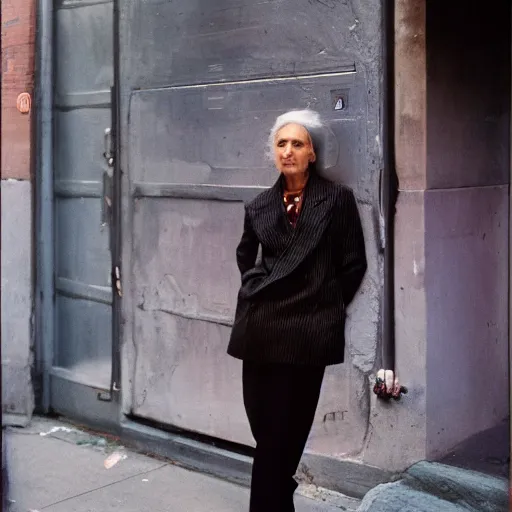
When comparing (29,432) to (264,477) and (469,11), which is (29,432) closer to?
(264,477)

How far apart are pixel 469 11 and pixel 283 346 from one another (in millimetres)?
1927

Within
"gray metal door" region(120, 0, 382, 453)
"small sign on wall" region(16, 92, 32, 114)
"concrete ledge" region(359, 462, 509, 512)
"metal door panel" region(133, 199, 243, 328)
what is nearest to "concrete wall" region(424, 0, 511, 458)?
"concrete ledge" region(359, 462, 509, 512)

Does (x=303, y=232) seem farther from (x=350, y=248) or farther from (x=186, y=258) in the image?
(x=186, y=258)

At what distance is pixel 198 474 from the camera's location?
5191mm

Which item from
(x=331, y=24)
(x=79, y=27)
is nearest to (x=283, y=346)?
(x=331, y=24)

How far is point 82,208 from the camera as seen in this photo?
612 cm

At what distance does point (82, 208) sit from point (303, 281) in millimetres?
2607

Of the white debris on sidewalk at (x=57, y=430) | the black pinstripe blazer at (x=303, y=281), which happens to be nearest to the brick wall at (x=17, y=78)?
the white debris on sidewalk at (x=57, y=430)

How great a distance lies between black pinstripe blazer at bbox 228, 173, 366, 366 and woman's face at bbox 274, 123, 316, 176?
0.07 meters

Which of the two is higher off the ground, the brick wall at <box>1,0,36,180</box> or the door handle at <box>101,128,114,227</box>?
the brick wall at <box>1,0,36,180</box>

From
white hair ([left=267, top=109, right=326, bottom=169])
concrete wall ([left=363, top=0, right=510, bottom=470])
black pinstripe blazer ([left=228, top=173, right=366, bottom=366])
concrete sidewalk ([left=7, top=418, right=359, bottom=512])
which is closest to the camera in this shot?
black pinstripe blazer ([left=228, top=173, right=366, bottom=366])

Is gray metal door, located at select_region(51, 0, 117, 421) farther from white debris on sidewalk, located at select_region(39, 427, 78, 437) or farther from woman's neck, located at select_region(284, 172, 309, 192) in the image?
woman's neck, located at select_region(284, 172, 309, 192)

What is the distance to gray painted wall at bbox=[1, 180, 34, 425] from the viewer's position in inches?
245

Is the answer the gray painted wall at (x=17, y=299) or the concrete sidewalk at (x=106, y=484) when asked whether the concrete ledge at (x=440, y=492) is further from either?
the gray painted wall at (x=17, y=299)
